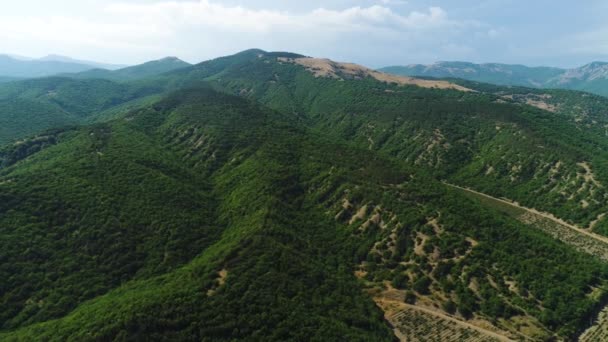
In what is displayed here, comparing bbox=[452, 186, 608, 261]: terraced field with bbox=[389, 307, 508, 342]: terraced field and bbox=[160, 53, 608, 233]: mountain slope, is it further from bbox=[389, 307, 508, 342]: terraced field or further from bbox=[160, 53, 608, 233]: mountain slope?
bbox=[389, 307, 508, 342]: terraced field

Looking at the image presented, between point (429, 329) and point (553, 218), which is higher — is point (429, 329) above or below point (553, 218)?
below

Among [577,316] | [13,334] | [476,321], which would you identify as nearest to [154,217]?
[13,334]

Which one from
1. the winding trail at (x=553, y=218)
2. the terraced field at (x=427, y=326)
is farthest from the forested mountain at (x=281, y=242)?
the winding trail at (x=553, y=218)

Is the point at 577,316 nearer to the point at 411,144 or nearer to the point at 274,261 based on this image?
the point at 274,261

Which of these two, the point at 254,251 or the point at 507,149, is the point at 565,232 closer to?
the point at 507,149

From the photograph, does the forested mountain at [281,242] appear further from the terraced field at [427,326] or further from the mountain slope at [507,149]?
the mountain slope at [507,149]

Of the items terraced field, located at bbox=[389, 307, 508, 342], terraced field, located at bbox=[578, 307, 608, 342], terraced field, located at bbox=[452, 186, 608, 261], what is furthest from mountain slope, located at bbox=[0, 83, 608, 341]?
terraced field, located at bbox=[452, 186, 608, 261]

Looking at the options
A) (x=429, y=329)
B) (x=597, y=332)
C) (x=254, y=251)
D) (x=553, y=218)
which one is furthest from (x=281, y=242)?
(x=553, y=218)

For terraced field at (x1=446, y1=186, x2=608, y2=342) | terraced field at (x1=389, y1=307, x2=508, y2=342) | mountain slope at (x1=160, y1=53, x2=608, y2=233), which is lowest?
terraced field at (x1=389, y1=307, x2=508, y2=342)
